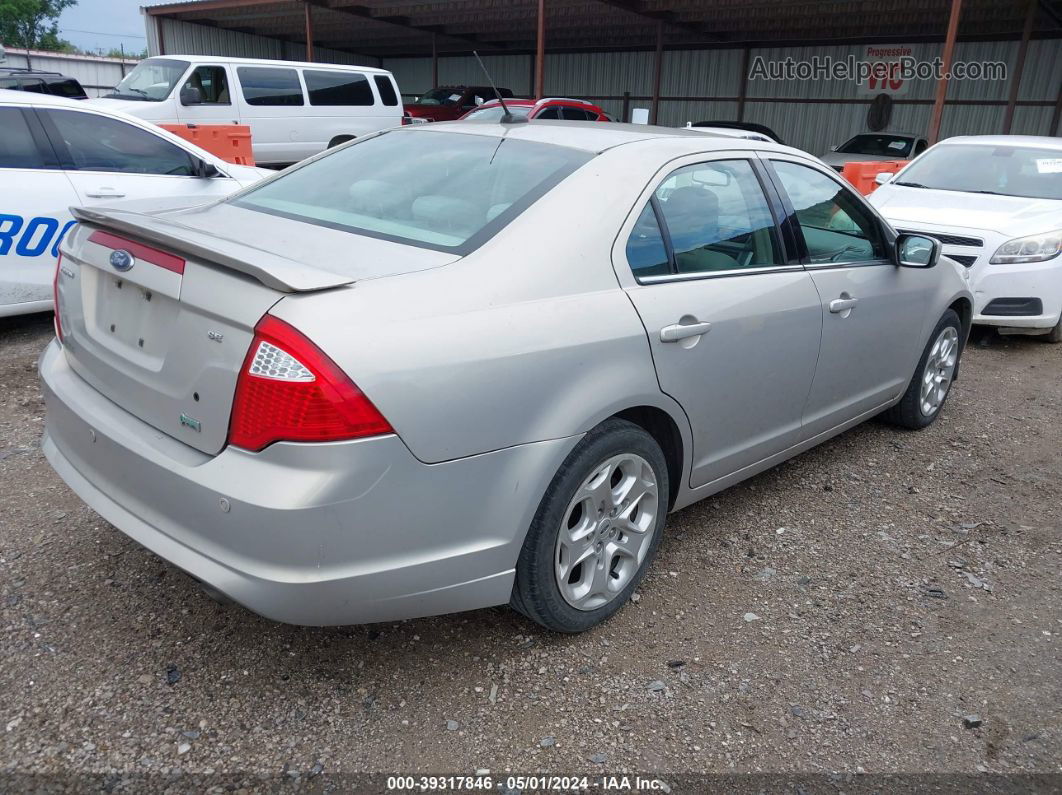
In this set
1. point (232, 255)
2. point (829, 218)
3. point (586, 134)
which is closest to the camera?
point (232, 255)

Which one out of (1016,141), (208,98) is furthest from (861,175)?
(208,98)

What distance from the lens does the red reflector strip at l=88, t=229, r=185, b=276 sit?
2.21 metres

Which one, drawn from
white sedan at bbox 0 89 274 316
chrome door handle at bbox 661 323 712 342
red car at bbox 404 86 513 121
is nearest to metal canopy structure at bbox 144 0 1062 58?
red car at bbox 404 86 513 121

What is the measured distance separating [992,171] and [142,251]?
24.3 feet

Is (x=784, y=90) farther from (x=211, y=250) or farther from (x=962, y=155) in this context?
(x=211, y=250)

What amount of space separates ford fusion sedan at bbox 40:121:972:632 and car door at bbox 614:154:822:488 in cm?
1

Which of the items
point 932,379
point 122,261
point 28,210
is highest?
point 122,261

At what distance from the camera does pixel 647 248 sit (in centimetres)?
273

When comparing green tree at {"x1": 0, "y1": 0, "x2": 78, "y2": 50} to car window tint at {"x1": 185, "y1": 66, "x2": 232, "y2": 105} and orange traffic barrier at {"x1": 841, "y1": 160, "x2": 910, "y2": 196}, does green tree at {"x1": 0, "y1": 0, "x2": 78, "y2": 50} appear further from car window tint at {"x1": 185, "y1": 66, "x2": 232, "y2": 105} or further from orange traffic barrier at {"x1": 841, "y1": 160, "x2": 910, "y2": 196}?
orange traffic barrier at {"x1": 841, "y1": 160, "x2": 910, "y2": 196}

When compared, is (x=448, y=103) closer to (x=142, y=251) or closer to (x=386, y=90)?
(x=386, y=90)

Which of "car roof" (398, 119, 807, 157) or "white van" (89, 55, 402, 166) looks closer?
"car roof" (398, 119, 807, 157)

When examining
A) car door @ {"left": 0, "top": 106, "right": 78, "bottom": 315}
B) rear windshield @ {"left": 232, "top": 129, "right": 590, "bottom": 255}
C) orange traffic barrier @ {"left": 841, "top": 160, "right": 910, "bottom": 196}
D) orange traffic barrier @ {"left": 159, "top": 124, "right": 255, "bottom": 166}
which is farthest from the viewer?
orange traffic barrier @ {"left": 841, "top": 160, "right": 910, "bottom": 196}

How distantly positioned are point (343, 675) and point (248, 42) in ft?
100.0

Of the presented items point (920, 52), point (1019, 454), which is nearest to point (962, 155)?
point (1019, 454)
